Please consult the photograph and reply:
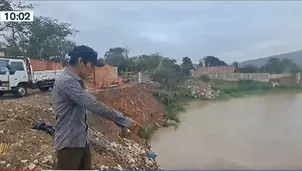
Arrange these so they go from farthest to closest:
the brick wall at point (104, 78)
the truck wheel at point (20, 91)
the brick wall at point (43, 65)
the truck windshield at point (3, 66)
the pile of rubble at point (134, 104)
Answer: the brick wall at point (43, 65), the brick wall at point (104, 78), the pile of rubble at point (134, 104), the truck wheel at point (20, 91), the truck windshield at point (3, 66)

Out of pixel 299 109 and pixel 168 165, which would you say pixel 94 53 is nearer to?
pixel 168 165

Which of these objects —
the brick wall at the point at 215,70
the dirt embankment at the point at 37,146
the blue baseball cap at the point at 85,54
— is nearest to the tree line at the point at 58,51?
the brick wall at the point at 215,70

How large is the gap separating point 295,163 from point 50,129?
23.1 ft

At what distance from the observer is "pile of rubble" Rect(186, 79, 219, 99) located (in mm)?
27156

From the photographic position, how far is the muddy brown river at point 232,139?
9.89 m

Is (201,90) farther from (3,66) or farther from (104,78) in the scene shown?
(3,66)

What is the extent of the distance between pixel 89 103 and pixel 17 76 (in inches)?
407

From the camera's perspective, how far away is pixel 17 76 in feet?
38.1

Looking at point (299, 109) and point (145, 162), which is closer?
point (145, 162)

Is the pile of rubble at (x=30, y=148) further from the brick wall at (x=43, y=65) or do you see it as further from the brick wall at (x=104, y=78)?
the brick wall at (x=43, y=65)

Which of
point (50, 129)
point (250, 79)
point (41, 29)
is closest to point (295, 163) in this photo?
point (50, 129)

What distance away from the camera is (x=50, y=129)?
577 cm

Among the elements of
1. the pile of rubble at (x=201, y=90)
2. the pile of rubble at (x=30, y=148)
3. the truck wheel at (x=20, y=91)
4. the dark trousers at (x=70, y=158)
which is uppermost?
the dark trousers at (x=70, y=158)

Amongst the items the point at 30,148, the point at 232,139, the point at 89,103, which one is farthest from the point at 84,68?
the point at 232,139
